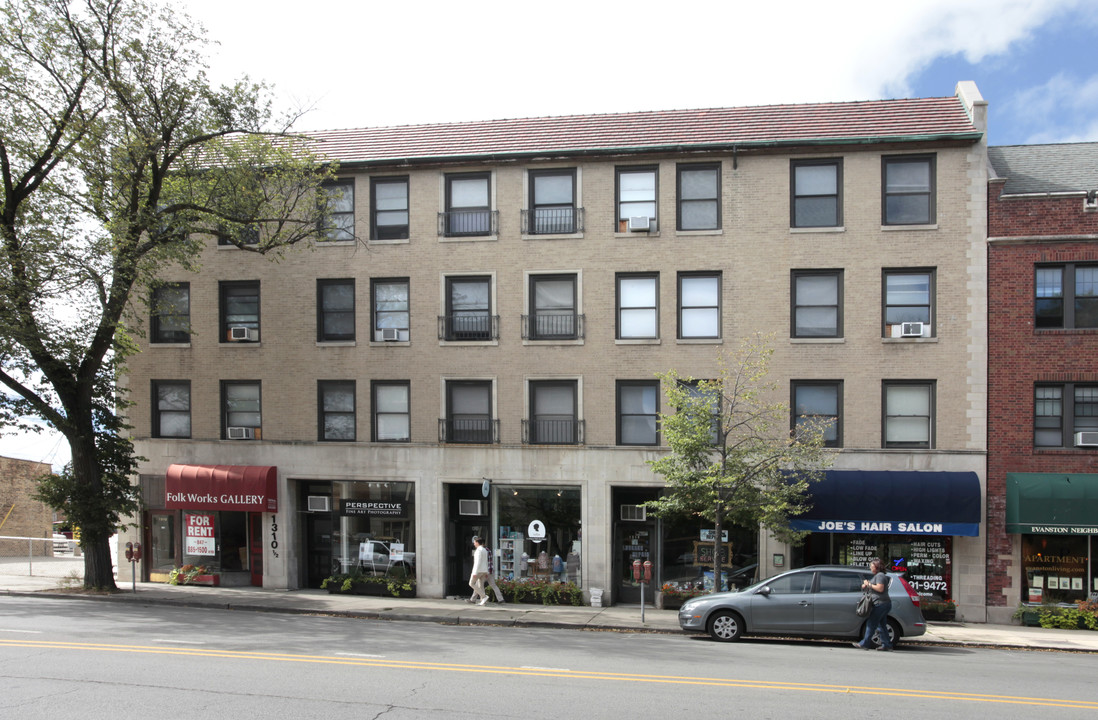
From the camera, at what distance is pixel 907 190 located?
19906 millimetres

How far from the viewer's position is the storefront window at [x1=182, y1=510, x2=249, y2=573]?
22.7 m

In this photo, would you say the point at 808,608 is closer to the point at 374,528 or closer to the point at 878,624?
the point at 878,624

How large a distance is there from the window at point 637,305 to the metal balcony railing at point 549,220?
186cm

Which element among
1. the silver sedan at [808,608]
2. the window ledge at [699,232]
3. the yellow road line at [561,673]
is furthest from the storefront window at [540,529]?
the yellow road line at [561,673]

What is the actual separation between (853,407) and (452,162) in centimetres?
1168

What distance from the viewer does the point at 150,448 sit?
2292 cm

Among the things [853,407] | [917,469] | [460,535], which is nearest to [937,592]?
[917,469]

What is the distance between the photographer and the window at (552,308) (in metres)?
21.1

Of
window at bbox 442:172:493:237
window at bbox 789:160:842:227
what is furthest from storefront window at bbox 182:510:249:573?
window at bbox 789:160:842:227

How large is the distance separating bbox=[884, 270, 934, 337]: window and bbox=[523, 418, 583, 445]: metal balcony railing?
7887mm

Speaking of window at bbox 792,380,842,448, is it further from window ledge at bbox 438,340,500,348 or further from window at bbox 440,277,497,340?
window at bbox 440,277,497,340

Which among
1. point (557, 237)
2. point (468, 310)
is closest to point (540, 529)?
point (468, 310)

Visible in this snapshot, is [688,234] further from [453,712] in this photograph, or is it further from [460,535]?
[453,712]

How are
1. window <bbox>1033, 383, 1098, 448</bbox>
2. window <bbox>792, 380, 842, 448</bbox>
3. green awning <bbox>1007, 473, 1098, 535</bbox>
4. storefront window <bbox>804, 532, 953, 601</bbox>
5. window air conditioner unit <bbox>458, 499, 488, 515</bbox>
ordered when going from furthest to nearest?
window air conditioner unit <bbox>458, 499, 488, 515</bbox> < window <bbox>792, 380, 842, 448</bbox> < storefront window <bbox>804, 532, 953, 601</bbox> < window <bbox>1033, 383, 1098, 448</bbox> < green awning <bbox>1007, 473, 1098, 535</bbox>
